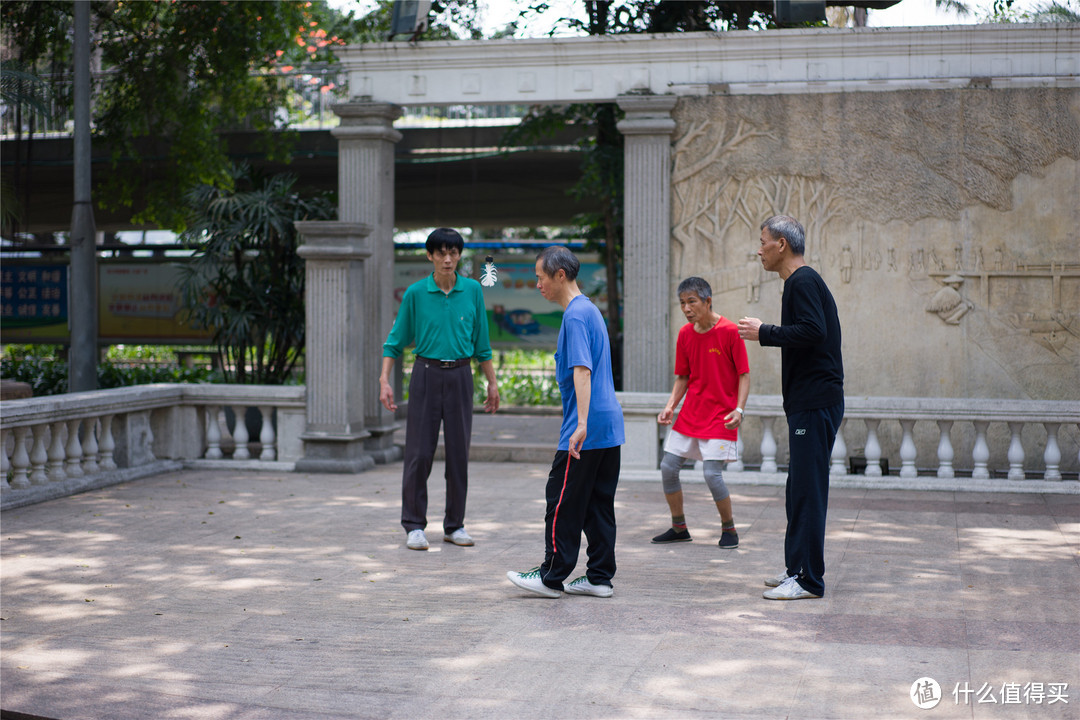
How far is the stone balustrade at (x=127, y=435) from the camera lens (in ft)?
26.8

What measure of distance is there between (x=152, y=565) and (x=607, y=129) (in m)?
8.92

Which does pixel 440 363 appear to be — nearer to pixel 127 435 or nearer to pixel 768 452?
pixel 768 452

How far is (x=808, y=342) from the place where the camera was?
5.27 metres

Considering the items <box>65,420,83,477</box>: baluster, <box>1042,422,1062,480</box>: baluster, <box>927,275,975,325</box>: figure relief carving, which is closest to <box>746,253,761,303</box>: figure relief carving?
<box>927,275,975,325</box>: figure relief carving

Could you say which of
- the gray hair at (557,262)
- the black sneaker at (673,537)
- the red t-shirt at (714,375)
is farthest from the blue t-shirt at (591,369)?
the black sneaker at (673,537)

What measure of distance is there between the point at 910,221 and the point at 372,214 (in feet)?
16.6

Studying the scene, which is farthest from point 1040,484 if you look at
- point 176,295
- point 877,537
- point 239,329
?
point 176,295

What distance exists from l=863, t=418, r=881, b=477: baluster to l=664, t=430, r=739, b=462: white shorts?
117 inches

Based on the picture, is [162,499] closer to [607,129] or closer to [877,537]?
[877,537]

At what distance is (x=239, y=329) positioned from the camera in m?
12.1

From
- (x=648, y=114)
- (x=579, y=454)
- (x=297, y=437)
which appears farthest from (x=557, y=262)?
(x=297, y=437)

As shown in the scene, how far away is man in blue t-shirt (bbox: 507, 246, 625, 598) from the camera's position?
5.39 meters

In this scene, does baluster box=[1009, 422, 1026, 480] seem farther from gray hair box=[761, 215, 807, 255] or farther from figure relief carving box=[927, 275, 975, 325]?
gray hair box=[761, 215, 807, 255]

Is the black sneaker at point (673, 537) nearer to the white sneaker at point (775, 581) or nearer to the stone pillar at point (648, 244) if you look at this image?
the white sneaker at point (775, 581)
